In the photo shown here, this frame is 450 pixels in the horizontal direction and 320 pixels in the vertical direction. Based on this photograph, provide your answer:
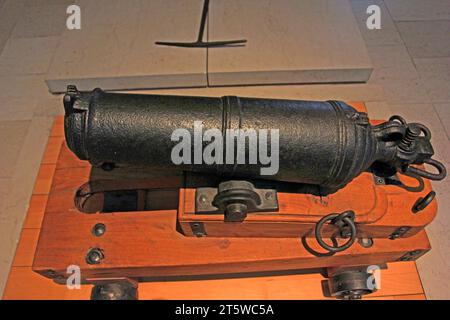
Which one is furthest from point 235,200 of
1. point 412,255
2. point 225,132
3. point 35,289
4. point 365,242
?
point 35,289

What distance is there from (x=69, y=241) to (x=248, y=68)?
99 cm

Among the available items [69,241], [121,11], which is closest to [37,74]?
[121,11]

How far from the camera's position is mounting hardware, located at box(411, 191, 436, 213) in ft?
3.06

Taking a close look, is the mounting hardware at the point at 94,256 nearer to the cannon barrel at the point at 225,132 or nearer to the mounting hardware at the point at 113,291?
the mounting hardware at the point at 113,291

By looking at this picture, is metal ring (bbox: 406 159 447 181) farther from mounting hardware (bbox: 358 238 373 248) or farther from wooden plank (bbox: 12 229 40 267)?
wooden plank (bbox: 12 229 40 267)

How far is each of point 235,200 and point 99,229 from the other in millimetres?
434

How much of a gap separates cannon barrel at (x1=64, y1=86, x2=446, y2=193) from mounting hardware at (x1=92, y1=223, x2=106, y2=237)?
0.95 feet

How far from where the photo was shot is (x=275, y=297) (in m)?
1.22

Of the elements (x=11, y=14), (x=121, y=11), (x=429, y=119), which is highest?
(x=11, y=14)

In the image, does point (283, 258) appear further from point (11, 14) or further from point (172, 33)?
point (11, 14)

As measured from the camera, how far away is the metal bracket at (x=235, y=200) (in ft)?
2.80

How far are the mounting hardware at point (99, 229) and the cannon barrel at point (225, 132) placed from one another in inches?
11.4

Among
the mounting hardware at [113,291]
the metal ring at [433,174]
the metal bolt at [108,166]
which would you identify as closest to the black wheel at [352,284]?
the metal ring at [433,174]

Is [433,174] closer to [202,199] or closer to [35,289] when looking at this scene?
[202,199]
